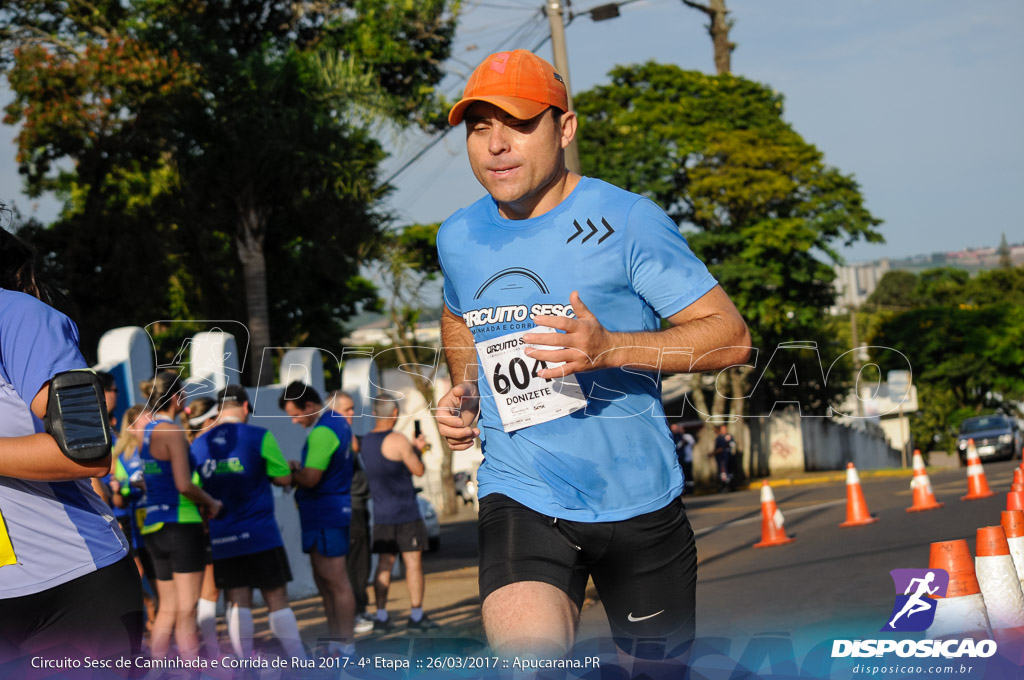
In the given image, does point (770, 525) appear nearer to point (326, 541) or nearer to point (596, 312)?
point (326, 541)

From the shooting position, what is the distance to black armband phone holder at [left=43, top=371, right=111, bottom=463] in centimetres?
275

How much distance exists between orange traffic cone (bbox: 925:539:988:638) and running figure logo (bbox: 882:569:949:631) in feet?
0.13

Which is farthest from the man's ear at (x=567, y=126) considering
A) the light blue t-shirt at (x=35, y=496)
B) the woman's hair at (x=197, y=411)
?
the woman's hair at (x=197, y=411)

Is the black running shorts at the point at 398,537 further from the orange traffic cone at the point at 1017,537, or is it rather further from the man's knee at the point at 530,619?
the man's knee at the point at 530,619

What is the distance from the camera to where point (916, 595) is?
406 centimetres

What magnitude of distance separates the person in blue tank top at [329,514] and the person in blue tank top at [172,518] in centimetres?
92

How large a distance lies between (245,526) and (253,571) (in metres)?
0.30

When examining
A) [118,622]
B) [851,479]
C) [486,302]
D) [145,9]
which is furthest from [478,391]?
[145,9]

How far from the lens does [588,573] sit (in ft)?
10.8

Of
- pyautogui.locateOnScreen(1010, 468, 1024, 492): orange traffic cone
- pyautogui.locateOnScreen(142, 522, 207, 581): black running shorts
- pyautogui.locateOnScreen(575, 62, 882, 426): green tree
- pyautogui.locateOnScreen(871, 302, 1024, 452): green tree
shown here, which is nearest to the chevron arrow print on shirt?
pyautogui.locateOnScreen(142, 522, 207, 581): black running shorts

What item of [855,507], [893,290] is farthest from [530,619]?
[893,290]

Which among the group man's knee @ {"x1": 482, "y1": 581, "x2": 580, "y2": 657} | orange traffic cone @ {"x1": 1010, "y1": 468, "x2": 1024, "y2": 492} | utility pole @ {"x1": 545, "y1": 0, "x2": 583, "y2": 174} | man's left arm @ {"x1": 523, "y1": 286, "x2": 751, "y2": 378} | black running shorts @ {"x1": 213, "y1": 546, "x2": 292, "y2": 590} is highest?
utility pole @ {"x1": 545, "y1": 0, "x2": 583, "y2": 174}

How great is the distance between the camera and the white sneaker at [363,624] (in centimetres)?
956

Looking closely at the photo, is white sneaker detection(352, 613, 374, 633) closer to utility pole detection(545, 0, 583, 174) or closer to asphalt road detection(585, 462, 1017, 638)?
asphalt road detection(585, 462, 1017, 638)
